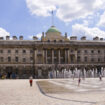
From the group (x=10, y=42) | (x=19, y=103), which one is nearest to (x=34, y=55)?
(x=10, y=42)

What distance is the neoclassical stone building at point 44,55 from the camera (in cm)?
8369

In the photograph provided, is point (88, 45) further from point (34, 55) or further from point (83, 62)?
point (34, 55)

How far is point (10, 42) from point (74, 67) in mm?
25142

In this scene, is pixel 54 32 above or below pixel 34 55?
above

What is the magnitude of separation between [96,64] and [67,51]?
38.7ft

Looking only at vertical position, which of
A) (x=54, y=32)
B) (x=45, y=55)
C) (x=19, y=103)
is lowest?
(x=19, y=103)

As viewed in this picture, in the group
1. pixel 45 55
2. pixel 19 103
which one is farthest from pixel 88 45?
pixel 19 103

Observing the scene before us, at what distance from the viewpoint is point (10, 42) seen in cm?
8581

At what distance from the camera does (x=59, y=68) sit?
8338cm

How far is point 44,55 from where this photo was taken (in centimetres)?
8531

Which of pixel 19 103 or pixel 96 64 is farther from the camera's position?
pixel 96 64

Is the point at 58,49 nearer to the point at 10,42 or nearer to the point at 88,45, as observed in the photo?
the point at 88,45

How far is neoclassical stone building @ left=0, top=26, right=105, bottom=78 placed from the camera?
83688mm

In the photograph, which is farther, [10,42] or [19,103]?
[10,42]
